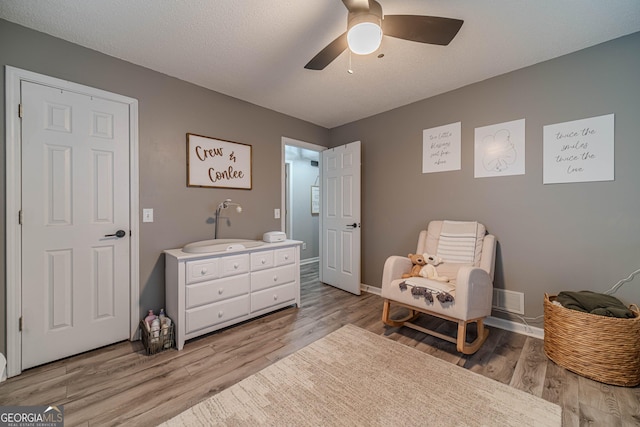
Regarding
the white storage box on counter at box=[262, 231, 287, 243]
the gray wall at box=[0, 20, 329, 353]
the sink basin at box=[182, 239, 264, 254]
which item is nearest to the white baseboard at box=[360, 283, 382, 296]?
the white storage box on counter at box=[262, 231, 287, 243]

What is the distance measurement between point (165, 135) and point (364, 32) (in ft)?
6.54

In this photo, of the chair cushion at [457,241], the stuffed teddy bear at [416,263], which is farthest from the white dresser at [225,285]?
the chair cushion at [457,241]

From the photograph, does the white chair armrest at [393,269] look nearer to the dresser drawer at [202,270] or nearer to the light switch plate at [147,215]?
the dresser drawer at [202,270]

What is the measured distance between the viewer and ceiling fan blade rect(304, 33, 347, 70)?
158 cm

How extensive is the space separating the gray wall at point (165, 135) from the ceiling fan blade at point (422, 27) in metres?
1.91


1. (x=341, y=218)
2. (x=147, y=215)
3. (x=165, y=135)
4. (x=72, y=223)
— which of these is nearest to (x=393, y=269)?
(x=341, y=218)

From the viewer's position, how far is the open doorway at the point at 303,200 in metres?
4.89

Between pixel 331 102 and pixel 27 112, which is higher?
pixel 331 102

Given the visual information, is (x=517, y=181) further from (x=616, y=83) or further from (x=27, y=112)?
(x=27, y=112)

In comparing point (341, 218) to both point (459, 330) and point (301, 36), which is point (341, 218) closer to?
point (459, 330)

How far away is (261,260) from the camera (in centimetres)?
258

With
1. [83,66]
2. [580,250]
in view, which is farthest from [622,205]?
A: [83,66]

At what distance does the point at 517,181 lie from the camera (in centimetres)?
233

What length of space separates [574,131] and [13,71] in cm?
420
